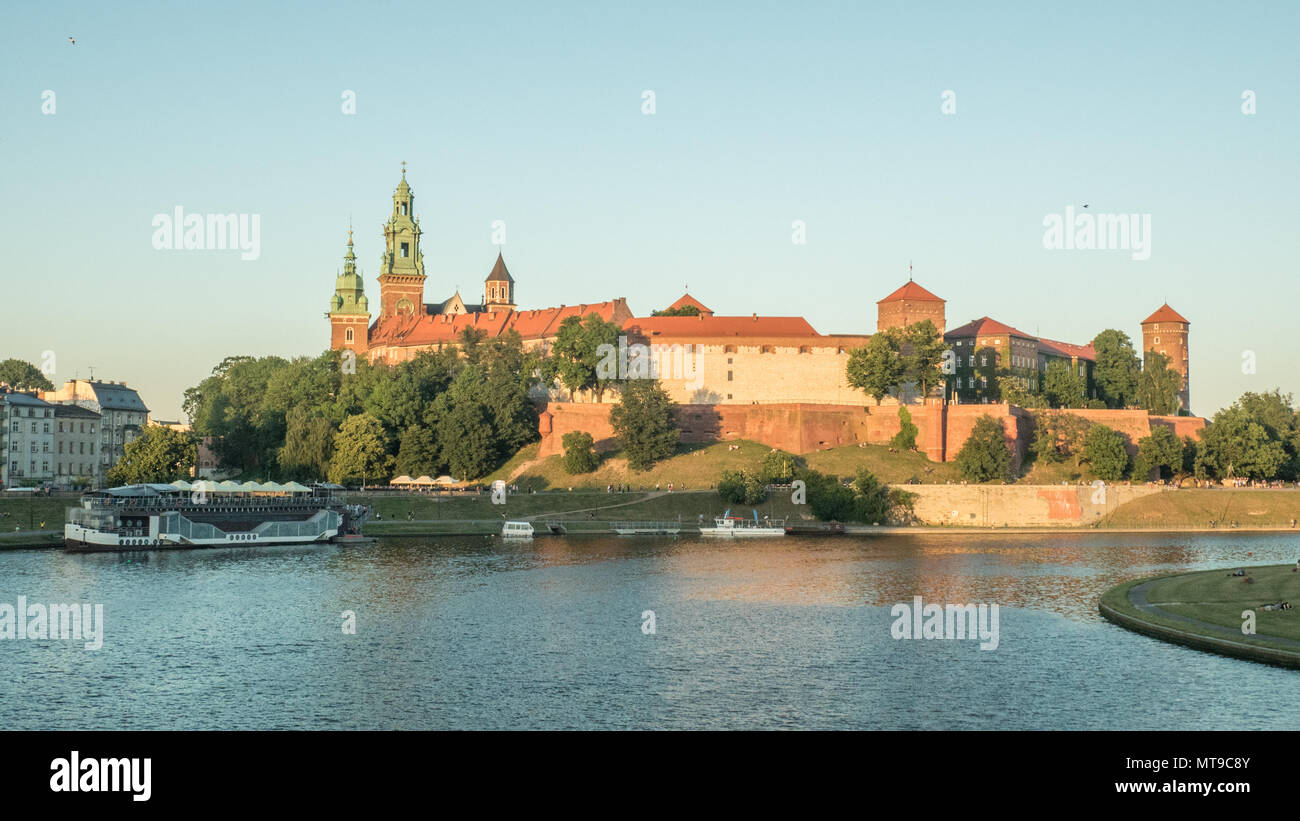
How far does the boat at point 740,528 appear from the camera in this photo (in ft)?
268

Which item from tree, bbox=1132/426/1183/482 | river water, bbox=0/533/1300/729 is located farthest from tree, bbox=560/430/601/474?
tree, bbox=1132/426/1183/482

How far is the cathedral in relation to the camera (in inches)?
5128

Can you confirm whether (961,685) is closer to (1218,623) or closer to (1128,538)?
(1218,623)

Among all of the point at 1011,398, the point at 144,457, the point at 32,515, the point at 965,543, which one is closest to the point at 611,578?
the point at 965,543

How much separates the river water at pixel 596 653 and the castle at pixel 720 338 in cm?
5083

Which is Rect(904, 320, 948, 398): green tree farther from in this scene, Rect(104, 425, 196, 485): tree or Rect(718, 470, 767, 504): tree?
Rect(104, 425, 196, 485): tree

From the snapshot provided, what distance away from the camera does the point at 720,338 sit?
114 meters

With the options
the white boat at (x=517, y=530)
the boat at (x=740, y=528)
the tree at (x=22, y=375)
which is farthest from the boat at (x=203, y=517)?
the tree at (x=22, y=375)

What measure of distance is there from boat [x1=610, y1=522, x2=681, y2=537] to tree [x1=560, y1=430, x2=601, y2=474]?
12.7m

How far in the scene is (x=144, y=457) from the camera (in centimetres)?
8669

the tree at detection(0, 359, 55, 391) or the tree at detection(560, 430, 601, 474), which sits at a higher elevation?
the tree at detection(0, 359, 55, 391)

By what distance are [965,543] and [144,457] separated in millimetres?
53404

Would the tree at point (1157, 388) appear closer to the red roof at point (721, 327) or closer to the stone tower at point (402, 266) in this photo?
the red roof at point (721, 327)

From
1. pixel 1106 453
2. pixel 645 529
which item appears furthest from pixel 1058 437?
pixel 645 529
